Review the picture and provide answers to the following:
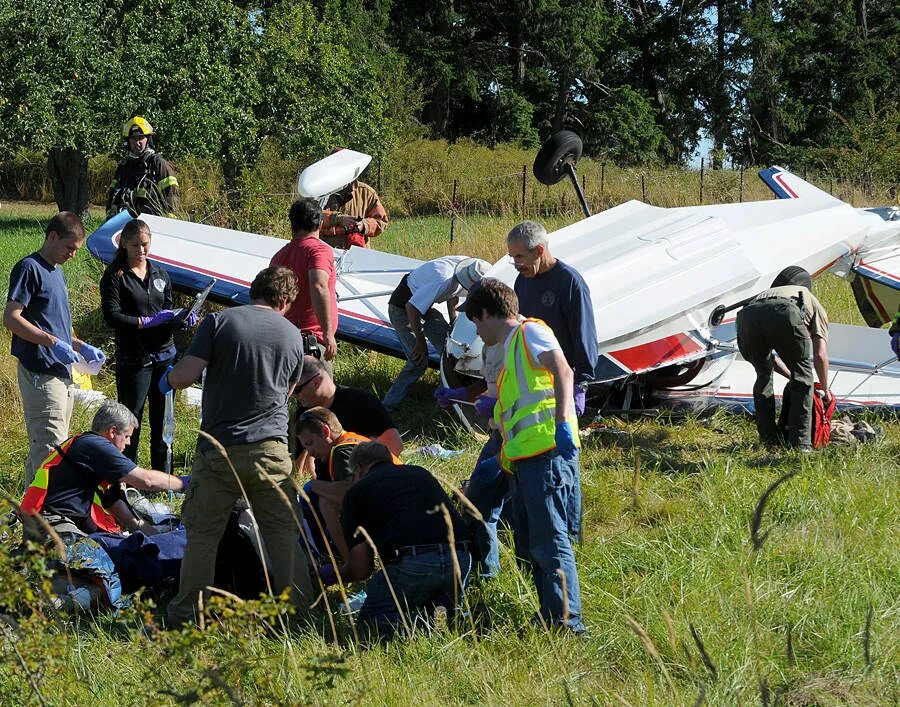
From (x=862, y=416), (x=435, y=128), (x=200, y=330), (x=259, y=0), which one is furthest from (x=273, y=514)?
(x=435, y=128)

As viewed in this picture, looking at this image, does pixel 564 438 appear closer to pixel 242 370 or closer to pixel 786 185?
pixel 242 370

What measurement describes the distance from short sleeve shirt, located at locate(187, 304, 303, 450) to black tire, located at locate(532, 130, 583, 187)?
14.7 feet

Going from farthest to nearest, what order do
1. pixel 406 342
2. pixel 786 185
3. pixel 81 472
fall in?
pixel 786 185
pixel 406 342
pixel 81 472

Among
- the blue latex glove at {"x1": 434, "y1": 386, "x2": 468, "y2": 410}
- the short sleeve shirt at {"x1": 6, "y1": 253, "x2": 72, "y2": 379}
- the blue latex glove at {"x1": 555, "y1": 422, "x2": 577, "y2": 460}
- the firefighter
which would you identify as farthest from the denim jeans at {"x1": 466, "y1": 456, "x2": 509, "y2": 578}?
the firefighter

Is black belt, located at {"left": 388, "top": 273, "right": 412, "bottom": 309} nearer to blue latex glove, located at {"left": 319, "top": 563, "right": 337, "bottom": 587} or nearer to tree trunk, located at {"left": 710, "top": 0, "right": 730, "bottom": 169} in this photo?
blue latex glove, located at {"left": 319, "top": 563, "right": 337, "bottom": 587}

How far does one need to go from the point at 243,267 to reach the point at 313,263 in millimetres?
3809

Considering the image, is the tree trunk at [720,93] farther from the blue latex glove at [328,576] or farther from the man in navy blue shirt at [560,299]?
the blue latex glove at [328,576]

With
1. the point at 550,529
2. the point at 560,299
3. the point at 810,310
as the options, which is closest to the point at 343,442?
the point at 550,529

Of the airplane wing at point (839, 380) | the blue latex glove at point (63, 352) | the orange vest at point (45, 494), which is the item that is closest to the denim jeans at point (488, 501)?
the orange vest at point (45, 494)

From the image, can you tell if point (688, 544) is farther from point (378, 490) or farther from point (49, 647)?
point (49, 647)

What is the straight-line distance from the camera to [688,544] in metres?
5.13

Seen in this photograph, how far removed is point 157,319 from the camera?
21.2 feet

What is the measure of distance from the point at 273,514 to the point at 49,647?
4.56ft

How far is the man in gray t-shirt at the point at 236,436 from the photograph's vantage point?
432 cm
